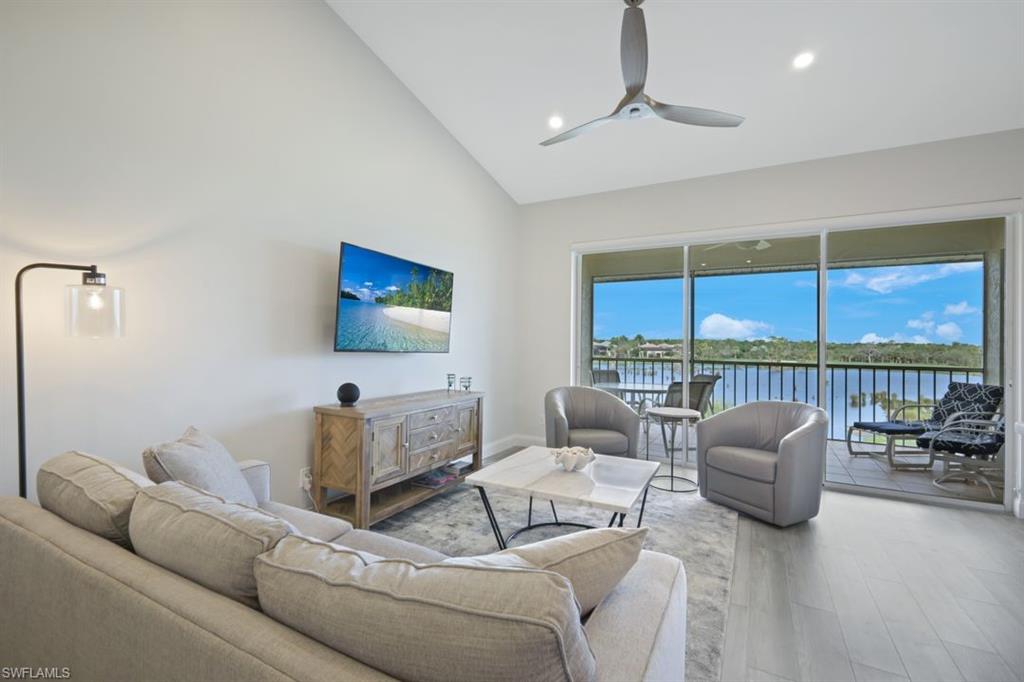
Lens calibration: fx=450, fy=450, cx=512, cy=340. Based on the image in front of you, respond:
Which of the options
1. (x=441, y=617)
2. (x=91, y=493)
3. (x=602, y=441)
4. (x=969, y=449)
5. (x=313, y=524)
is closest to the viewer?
(x=441, y=617)

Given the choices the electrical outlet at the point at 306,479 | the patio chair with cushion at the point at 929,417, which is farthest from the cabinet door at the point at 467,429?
the patio chair with cushion at the point at 929,417

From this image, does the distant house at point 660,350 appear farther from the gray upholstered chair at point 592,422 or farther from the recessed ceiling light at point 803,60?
the recessed ceiling light at point 803,60

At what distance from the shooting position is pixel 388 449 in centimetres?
293

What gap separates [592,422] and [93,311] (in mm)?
3512

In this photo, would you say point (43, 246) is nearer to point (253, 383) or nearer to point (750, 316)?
point (253, 383)

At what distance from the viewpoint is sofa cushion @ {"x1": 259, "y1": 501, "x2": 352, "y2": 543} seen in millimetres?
1770

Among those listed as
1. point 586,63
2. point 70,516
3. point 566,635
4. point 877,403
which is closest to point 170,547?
point 70,516

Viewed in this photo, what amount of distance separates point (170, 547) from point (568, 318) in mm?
4528

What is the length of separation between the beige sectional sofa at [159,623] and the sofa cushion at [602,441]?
251 centimetres

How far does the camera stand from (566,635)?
2.16ft

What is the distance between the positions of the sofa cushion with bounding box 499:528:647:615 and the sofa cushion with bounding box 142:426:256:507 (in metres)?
1.19

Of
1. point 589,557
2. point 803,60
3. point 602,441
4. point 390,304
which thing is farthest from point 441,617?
point 803,60

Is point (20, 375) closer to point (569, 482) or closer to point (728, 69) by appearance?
point (569, 482)

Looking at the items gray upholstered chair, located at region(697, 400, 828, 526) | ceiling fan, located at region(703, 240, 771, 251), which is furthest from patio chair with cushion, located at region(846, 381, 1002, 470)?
ceiling fan, located at region(703, 240, 771, 251)
